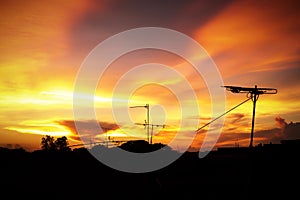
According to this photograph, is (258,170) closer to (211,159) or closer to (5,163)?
(211,159)

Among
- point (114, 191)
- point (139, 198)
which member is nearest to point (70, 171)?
point (114, 191)

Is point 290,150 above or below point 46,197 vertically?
above

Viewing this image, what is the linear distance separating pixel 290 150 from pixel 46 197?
2218 centimetres

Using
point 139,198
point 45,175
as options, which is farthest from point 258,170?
point 45,175

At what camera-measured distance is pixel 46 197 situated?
27.2 m

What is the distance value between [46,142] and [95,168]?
96261mm

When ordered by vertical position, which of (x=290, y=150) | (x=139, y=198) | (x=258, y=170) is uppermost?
(x=290, y=150)

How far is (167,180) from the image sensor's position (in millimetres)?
31688

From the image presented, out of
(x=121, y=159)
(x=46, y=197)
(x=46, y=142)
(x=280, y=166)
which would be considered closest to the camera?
(x=46, y=197)

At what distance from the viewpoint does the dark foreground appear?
2762cm

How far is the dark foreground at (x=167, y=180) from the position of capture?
2762 centimetres

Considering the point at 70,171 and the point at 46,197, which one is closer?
the point at 46,197

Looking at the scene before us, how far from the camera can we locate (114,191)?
1168 inches

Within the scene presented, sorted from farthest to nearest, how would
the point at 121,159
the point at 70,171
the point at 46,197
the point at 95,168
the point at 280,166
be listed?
the point at 121,159, the point at 95,168, the point at 70,171, the point at 280,166, the point at 46,197
